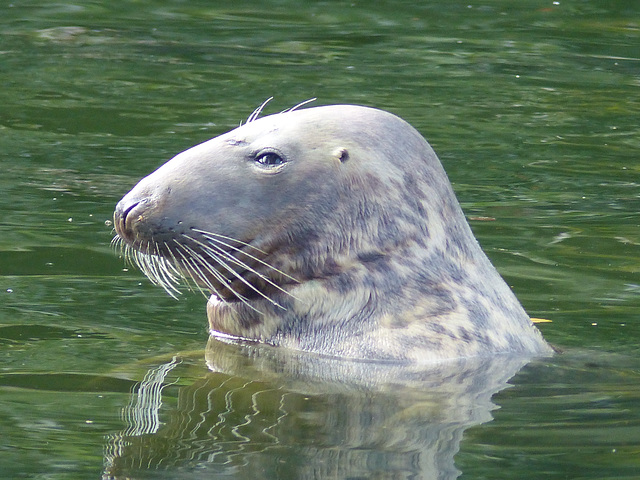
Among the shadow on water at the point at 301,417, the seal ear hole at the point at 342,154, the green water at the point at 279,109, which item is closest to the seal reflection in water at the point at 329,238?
the seal ear hole at the point at 342,154

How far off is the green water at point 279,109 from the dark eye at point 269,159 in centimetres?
84

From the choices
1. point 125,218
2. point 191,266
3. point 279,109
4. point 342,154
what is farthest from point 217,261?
point 279,109

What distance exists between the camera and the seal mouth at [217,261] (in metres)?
6.08

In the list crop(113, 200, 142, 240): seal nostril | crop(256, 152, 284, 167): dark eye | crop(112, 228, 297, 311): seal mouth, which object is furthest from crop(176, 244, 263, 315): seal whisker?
crop(256, 152, 284, 167): dark eye

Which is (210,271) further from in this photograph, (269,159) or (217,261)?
(269,159)

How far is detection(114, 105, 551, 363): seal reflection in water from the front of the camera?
20.0 ft

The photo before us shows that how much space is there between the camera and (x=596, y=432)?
16.7 ft

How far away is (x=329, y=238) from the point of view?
620cm

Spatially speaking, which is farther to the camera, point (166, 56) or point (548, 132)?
point (166, 56)

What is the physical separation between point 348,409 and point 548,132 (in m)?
6.57

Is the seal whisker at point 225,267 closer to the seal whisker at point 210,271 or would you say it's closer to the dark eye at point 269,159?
the seal whisker at point 210,271

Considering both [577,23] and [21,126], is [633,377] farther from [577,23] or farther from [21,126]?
[577,23]

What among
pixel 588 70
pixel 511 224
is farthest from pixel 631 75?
pixel 511 224

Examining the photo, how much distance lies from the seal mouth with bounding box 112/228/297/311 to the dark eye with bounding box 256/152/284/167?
1.15 feet
